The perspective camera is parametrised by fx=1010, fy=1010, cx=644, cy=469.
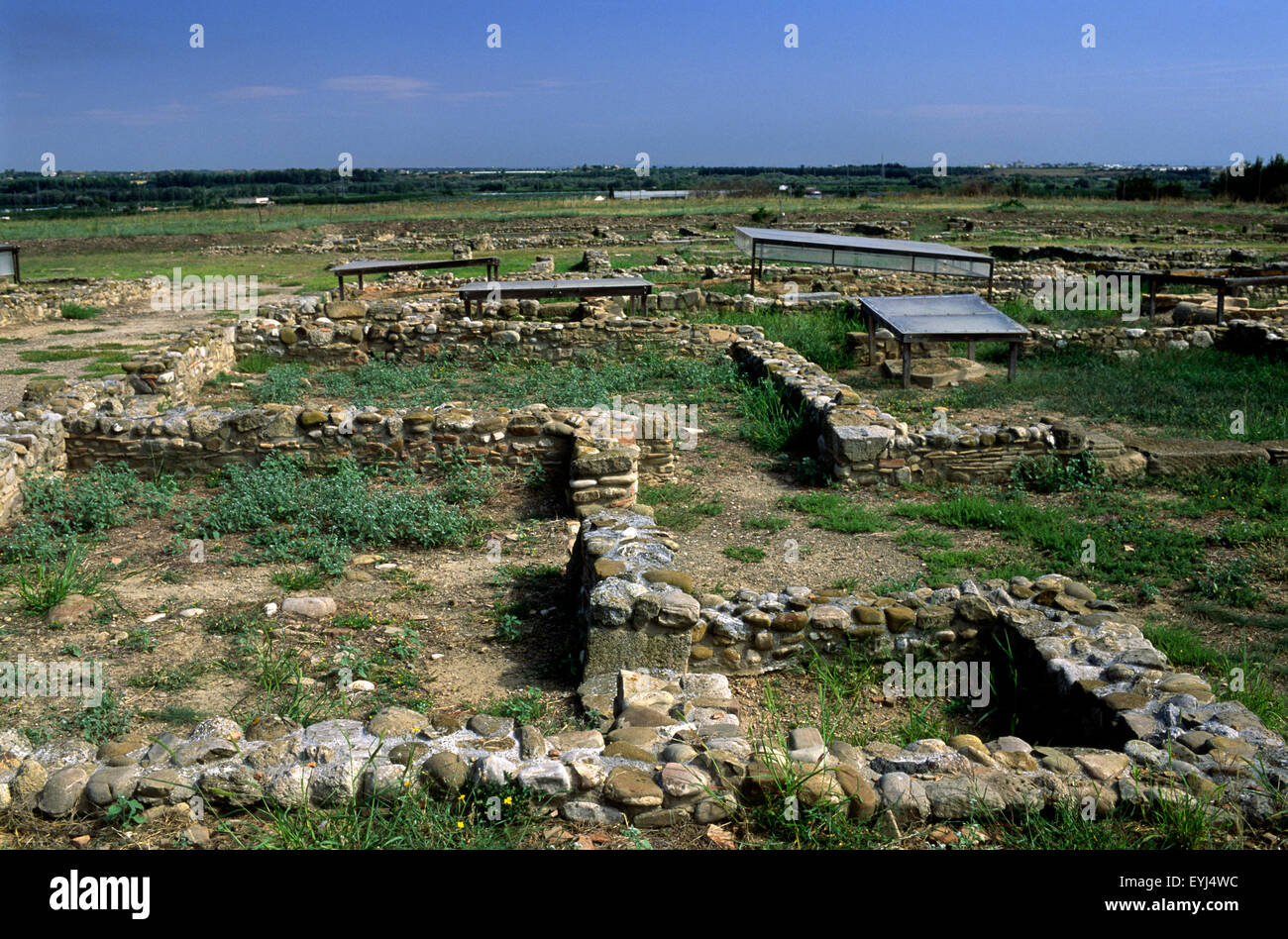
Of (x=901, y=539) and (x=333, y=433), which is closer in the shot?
(x=901, y=539)

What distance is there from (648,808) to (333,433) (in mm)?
6268

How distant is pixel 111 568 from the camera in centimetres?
668

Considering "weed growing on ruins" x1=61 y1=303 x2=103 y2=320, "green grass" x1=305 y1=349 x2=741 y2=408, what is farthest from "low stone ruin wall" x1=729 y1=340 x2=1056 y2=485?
"weed growing on ruins" x1=61 y1=303 x2=103 y2=320

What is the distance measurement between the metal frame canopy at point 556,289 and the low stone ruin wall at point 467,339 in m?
1.49

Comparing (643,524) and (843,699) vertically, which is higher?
(643,524)

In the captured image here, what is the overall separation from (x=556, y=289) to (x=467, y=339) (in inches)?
102

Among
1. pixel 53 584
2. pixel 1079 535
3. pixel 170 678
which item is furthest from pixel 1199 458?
pixel 53 584

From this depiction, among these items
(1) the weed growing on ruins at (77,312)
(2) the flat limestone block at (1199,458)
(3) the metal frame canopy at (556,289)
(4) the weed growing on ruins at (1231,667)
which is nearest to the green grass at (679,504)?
(4) the weed growing on ruins at (1231,667)

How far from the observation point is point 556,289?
659 inches

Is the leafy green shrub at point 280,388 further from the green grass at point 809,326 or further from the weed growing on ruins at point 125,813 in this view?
the weed growing on ruins at point 125,813

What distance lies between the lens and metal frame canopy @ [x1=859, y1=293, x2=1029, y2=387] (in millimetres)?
11781
